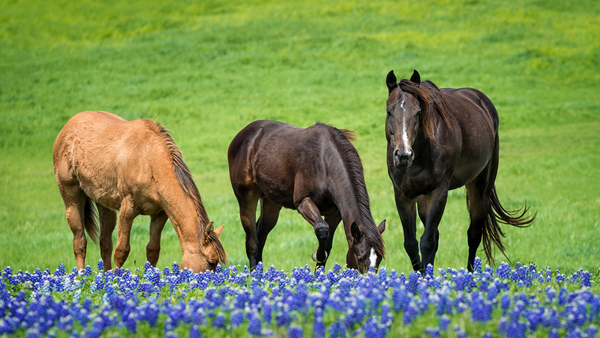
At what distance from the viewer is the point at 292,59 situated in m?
27.6

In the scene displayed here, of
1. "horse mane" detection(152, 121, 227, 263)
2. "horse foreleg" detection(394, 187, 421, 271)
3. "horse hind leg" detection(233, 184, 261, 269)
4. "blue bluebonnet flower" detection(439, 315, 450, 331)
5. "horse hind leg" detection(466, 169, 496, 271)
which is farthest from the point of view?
"horse hind leg" detection(233, 184, 261, 269)

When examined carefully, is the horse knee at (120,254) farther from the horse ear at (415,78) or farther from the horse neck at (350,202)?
the horse ear at (415,78)

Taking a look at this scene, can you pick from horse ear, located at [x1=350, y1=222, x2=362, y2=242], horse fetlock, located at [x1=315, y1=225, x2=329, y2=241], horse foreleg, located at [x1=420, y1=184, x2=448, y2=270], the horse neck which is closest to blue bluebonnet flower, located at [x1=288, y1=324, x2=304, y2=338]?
horse ear, located at [x1=350, y1=222, x2=362, y2=242]

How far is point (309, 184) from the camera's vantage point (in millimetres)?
7195

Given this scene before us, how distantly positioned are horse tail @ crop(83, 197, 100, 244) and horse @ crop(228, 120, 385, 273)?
213 cm

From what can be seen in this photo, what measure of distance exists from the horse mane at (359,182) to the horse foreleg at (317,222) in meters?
0.57

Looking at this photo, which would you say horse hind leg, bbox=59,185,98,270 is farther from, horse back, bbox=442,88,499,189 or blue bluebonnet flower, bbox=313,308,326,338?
blue bluebonnet flower, bbox=313,308,326,338

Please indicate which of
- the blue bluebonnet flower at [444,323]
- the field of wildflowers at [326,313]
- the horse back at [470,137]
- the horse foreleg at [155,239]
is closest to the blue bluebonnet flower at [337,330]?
the field of wildflowers at [326,313]

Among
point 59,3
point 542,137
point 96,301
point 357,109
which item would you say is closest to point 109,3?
point 59,3

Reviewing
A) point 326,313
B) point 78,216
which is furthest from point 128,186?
point 326,313

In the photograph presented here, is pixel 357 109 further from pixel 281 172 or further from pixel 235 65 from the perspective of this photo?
pixel 281 172

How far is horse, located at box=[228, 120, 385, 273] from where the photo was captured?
20.5ft

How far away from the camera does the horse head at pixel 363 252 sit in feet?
19.3

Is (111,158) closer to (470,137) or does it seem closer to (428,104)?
(428,104)
